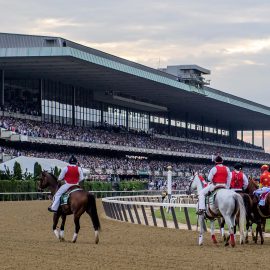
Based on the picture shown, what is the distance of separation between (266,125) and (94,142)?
41.8m

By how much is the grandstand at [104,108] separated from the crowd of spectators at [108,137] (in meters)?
0.11

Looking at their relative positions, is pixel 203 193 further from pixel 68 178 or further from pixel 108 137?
pixel 108 137

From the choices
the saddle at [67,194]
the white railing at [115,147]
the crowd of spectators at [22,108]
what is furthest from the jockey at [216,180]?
the crowd of spectators at [22,108]

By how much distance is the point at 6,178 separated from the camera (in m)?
39.6

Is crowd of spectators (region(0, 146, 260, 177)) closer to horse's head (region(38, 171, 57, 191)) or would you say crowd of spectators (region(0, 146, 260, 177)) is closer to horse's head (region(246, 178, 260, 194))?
horse's head (region(246, 178, 260, 194))

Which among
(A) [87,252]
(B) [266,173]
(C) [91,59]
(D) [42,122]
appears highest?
(C) [91,59]

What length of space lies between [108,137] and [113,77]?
6.65 meters

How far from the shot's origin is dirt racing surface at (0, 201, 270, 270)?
10164mm

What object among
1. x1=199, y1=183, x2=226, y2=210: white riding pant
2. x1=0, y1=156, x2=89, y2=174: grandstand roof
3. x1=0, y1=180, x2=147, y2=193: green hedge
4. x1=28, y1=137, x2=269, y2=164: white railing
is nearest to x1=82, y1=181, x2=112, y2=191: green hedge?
x1=0, y1=180, x2=147, y2=193: green hedge

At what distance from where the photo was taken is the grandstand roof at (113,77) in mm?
48969

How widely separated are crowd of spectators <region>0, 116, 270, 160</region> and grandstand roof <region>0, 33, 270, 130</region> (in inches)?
121

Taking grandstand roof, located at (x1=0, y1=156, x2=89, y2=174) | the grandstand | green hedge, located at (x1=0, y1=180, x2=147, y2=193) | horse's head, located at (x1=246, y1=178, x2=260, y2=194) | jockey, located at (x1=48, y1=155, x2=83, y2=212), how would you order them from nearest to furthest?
jockey, located at (x1=48, y1=155, x2=83, y2=212) < horse's head, located at (x1=246, y1=178, x2=260, y2=194) < green hedge, located at (x1=0, y1=180, x2=147, y2=193) < grandstand roof, located at (x1=0, y1=156, x2=89, y2=174) < the grandstand

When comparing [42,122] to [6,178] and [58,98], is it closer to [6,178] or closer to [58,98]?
[58,98]

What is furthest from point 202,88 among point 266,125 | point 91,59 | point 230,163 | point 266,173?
point 266,173
